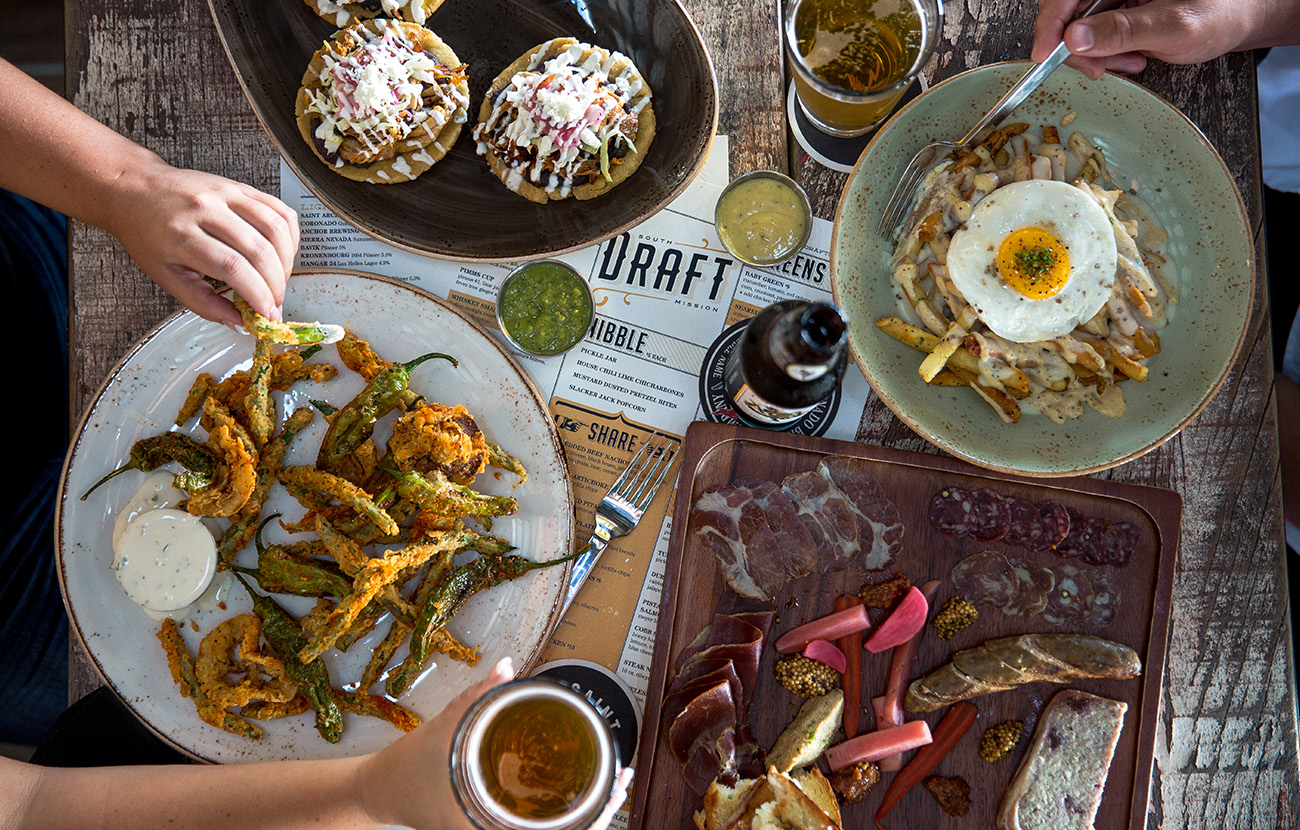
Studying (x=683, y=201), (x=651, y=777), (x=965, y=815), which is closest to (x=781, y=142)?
(x=683, y=201)

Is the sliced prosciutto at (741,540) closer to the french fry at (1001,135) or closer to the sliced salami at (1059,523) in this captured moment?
the sliced salami at (1059,523)

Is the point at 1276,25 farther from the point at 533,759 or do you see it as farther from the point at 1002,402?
the point at 533,759

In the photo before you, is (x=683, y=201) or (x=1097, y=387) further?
(x=683, y=201)

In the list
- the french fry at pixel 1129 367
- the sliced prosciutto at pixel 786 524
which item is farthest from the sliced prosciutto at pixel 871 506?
the french fry at pixel 1129 367

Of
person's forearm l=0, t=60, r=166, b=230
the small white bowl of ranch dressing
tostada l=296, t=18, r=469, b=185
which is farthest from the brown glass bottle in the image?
person's forearm l=0, t=60, r=166, b=230

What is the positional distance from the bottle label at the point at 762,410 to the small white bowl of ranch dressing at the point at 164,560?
1.44m

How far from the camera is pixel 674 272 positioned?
2.26 m

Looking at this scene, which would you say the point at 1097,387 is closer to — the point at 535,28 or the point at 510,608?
the point at 510,608

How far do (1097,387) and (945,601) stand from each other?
694 mm

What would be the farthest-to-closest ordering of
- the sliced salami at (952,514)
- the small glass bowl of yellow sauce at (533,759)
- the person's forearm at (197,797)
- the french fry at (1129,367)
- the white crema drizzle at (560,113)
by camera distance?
the sliced salami at (952,514), the white crema drizzle at (560,113), the french fry at (1129,367), the person's forearm at (197,797), the small glass bowl of yellow sauce at (533,759)

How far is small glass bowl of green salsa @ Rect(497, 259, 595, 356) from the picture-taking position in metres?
2.18

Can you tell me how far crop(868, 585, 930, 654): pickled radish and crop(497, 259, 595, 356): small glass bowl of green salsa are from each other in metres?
1.14

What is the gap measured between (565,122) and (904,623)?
5.32 ft

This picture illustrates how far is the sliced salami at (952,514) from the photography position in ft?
7.27
